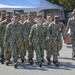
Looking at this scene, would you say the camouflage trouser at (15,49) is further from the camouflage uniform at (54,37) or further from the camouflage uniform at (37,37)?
the camouflage uniform at (54,37)

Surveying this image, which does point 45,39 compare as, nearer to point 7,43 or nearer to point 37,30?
point 37,30

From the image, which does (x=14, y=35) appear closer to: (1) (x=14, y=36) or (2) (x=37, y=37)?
(1) (x=14, y=36)

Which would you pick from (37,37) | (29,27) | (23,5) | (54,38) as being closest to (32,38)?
(37,37)

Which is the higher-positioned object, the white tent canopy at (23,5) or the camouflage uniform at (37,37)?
the white tent canopy at (23,5)

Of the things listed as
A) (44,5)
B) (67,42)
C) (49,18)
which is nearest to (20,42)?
(49,18)

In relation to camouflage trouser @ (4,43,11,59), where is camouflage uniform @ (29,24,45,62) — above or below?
above

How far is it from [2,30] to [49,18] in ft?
6.47

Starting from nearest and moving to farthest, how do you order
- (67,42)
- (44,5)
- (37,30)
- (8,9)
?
(37,30), (67,42), (8,9), (44,5)

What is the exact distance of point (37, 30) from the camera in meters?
12.5

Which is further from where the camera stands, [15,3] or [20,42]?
[15,3]

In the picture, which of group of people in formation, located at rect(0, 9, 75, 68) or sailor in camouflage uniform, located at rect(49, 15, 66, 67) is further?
sailor in camouflage uniform, located at rect(49, 15, 66, 67)

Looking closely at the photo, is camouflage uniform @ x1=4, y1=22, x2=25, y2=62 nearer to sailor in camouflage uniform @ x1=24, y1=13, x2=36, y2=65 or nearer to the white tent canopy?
sailor in camouflage uniform @ x1=24, y1=13, x2=36, y2=65

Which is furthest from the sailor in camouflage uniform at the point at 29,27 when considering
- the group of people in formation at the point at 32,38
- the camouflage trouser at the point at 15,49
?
the camouflage trouser at the point at 15,49

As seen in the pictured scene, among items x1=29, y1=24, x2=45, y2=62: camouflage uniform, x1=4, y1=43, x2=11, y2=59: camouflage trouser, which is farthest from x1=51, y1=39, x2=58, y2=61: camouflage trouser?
x1=4, y1=43, x2=11, y2=59: camouflage trouser
